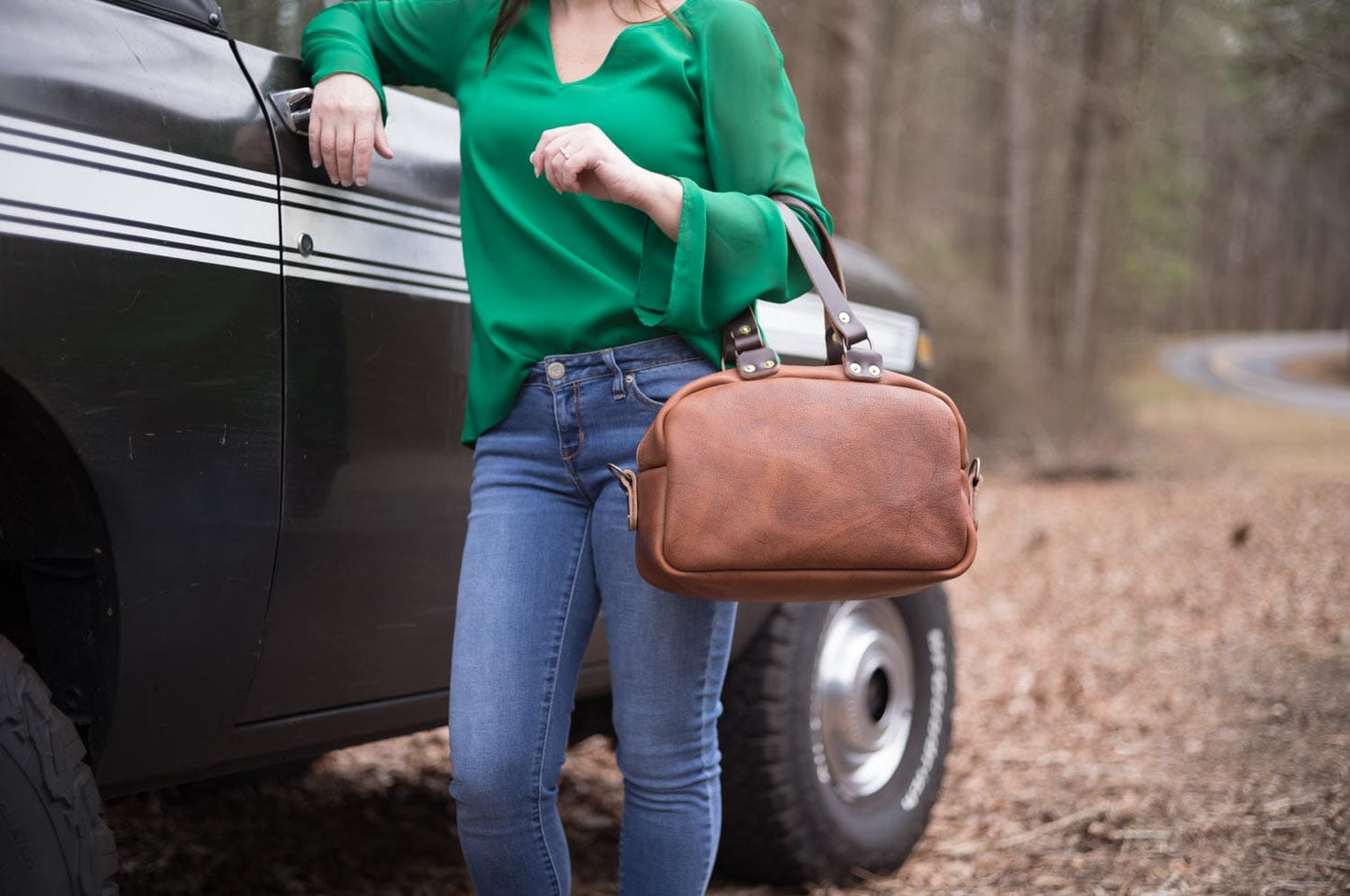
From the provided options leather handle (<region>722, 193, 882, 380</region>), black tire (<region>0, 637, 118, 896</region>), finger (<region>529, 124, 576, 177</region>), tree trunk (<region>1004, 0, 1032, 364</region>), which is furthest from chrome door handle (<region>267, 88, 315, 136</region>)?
tree trunk (<region>1004, 0, 1032, 364</region>)

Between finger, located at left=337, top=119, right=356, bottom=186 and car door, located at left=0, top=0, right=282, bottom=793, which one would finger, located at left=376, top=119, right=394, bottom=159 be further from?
car door, located at left=0, top=0, right=282, bottom=793

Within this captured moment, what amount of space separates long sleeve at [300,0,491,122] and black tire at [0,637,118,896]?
0.98 metres

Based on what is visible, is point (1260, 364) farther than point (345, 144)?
Yes

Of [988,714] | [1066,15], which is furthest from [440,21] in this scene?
[1066,15]

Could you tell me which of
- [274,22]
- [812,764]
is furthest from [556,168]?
[812,764]

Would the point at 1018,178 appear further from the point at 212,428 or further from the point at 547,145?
the point at 212,428

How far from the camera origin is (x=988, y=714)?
15.5ft

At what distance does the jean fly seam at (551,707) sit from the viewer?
6.04 ft

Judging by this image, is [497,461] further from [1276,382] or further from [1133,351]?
[1276,382]

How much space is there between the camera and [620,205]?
5.97ft

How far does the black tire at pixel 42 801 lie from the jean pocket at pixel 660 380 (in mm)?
858

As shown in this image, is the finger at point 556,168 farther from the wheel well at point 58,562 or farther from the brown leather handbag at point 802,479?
the wheel well at point 58,562

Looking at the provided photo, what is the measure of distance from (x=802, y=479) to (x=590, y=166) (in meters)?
0.51

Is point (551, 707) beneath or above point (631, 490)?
beneath
